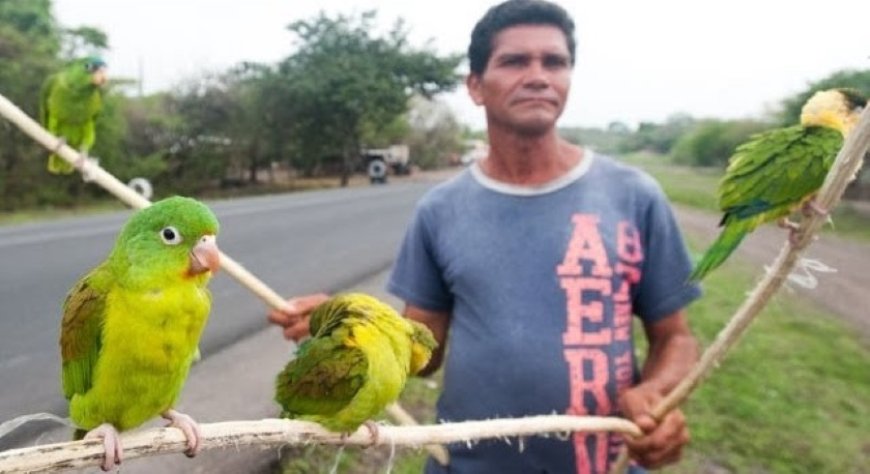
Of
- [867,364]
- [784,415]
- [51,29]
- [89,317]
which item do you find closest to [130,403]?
[89,317]

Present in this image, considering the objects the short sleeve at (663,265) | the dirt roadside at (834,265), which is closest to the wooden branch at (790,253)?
the short sleeve at (663,265)

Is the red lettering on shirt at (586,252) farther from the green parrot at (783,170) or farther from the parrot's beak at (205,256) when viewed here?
the parrot's beak at (205,256)

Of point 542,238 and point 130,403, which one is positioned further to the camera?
point 542,238

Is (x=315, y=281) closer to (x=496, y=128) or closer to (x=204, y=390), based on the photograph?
(x=204, y=390)

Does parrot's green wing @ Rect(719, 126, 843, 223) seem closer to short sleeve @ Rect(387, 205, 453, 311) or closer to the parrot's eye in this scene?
short sleeve @ Rect(387, 205, 453, 311)

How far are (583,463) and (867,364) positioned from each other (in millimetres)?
6267

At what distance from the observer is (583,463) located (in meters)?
2.32

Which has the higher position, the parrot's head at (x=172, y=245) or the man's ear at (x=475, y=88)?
the man's ear at (x=475, y=88)

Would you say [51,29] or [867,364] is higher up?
[51,29]

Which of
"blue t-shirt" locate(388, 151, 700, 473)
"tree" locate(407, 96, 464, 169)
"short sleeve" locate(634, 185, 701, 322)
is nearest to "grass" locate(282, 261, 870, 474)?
"blue t-shirt" locate(388, 151, 700, 473)

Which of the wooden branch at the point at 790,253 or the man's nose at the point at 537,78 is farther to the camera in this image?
the man's nose at the point at 537,78

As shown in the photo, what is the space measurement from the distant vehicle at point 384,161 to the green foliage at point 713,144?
1665 cm

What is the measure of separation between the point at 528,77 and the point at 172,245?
4.56ft

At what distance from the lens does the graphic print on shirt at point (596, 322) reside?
2.29 m
